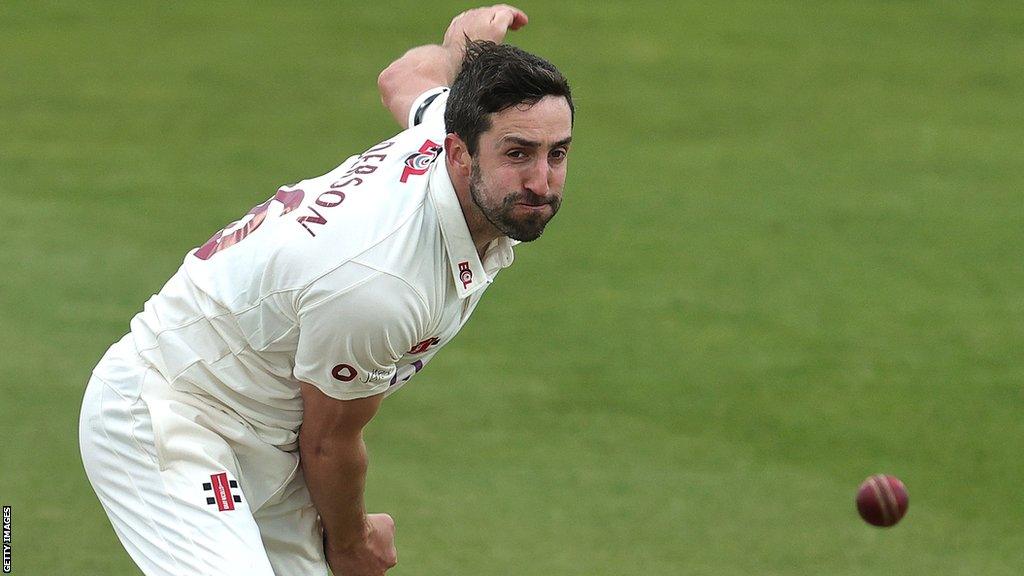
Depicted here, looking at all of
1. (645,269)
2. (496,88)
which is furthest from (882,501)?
(645,269)

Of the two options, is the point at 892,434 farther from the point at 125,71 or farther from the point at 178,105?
the point at 125,71

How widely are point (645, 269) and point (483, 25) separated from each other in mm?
4015

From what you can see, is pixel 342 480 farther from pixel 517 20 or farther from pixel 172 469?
pixel 517 20

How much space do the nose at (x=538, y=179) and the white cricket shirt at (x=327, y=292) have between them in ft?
0.76

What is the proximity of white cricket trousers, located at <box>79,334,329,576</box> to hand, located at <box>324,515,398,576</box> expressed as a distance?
0.42m

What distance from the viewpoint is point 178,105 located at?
11531 millimetres

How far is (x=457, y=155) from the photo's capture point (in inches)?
174

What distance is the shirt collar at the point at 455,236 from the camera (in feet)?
14.3

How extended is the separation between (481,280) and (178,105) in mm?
7569

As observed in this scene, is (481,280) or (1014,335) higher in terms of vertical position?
(481,280)

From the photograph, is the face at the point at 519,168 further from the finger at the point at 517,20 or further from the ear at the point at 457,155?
the finger at the point at 517,20

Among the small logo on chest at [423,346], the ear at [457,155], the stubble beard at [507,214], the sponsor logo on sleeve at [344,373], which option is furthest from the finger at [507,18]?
the sponsor logo on sleeve at [344,373]

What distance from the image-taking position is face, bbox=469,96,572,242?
4273mm

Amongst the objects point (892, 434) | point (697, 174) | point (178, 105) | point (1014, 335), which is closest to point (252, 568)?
point (892, 434)
